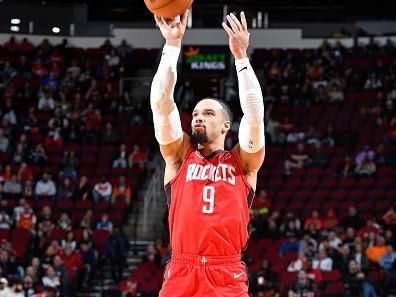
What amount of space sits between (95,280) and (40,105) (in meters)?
7.68

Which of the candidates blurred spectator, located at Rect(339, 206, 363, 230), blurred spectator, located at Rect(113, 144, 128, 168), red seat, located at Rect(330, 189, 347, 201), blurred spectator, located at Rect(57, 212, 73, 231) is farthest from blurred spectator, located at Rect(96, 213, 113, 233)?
red seat, located at Rect(330, 189, 347, 201)

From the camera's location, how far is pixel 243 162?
→ 19.1ft

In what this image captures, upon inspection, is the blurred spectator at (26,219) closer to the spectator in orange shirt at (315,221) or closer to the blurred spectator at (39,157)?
the blurred spectator at (39,157)

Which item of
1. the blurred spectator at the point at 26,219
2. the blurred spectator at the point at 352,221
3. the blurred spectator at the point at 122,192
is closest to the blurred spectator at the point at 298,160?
the blurred spectator at the point at 352,221

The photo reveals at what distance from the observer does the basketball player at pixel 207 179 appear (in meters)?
5.54

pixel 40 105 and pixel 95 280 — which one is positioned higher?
pixel 40 105

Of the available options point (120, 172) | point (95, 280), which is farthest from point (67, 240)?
point (120, 172)

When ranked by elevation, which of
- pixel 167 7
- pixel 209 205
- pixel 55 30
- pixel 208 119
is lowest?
pixel 209 205

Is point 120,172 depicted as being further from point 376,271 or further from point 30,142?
point 376,271

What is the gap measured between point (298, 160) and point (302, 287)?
6.26 m

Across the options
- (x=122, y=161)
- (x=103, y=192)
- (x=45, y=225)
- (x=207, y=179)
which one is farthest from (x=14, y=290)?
(x=207, y=179)

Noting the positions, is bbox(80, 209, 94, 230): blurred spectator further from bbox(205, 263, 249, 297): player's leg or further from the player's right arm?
bbox(205, 263, 249, 297): player's leg

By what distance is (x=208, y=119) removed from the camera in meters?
5.73

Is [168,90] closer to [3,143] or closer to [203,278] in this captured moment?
[203,278]
